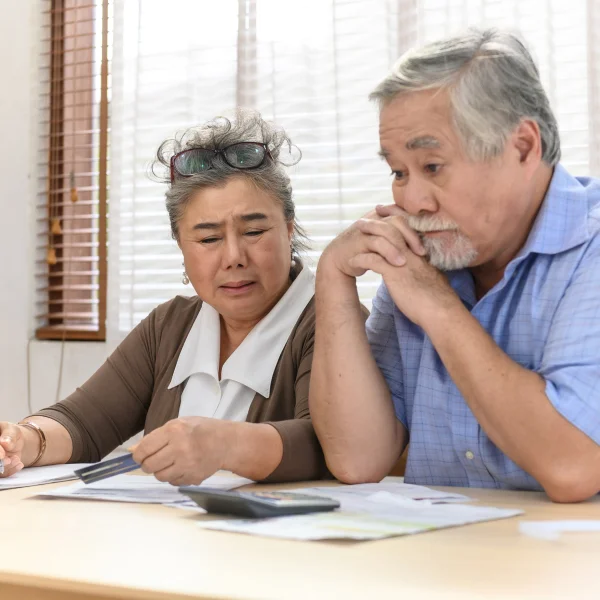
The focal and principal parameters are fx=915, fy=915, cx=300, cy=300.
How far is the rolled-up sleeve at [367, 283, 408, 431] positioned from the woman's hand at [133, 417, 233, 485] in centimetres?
38

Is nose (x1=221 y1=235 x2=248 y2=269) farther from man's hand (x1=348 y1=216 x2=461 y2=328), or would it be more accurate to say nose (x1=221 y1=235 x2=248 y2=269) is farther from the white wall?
the white wall

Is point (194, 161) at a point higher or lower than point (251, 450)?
higher

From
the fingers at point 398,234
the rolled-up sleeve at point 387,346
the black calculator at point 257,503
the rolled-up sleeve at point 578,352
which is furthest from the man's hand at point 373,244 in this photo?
the black calculator at point 257,503

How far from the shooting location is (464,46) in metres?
1.33

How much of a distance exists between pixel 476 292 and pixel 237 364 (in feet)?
1.73

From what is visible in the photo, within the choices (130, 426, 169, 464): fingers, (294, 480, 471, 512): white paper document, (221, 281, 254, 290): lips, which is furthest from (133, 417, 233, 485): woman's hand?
(221, 281, 254, 290): lips

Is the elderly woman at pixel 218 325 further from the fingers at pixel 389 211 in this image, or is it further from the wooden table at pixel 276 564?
the wooden table at pixel 276 564

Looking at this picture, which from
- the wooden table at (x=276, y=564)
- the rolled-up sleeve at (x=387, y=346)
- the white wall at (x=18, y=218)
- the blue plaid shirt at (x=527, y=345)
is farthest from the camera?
the white wall at (x=18, y=218)

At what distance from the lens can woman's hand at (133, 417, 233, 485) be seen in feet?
3.98

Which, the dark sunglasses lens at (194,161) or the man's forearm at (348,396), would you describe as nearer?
the man's forearm at (348,396)

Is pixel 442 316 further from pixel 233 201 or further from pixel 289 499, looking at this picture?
pixel 233 201

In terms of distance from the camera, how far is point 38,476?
1476 millimetres

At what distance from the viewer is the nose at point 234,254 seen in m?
1.82

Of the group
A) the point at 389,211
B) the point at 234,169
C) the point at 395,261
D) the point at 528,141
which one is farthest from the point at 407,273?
the point at 234,169
